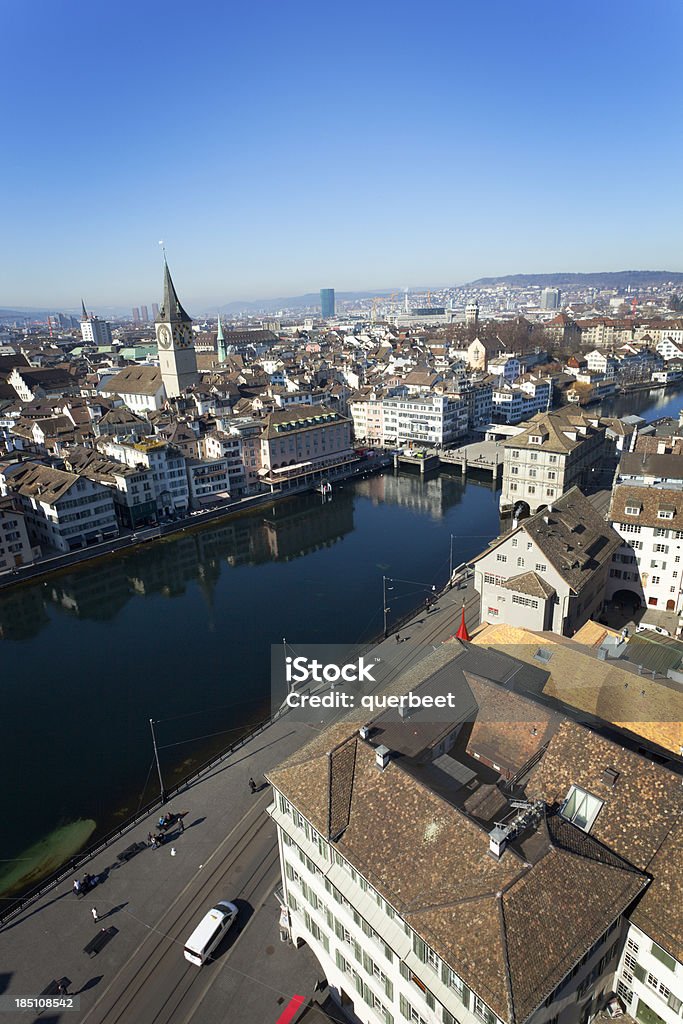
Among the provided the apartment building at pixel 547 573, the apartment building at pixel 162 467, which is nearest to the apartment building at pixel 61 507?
the apartment building at pixel 162 467

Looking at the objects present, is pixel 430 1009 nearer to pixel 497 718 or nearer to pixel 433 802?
pixel 433 802

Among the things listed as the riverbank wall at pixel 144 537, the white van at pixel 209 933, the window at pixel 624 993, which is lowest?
the riverbank wall at pixel 144 537

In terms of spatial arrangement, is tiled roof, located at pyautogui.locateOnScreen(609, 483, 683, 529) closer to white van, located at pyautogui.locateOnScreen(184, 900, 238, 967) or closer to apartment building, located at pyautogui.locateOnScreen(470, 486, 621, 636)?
apartment building, located at pyautogui.locateOnScreen(470, 486, 621, 636)

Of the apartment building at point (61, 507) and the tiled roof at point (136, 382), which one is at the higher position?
the tiled roof at point (136, 382)

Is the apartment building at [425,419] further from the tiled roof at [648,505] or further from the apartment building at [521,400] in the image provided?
the tiled roof at [648,505]

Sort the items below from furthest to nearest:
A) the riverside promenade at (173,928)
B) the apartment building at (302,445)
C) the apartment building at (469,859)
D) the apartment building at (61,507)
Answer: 1. the apartment building at (302,445)
2. the apartment building at (61,507)
3. the riverside promenade at (173,928)
4. the apartment building at (469,859)

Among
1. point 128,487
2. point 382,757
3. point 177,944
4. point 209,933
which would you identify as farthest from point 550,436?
point 177,944

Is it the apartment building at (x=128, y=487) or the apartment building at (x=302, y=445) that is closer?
the apartment building at (x=128, y=487)
